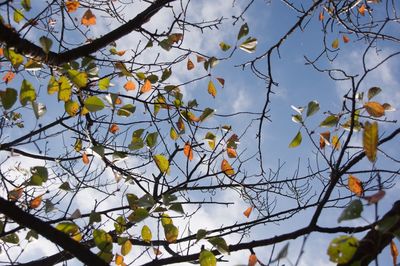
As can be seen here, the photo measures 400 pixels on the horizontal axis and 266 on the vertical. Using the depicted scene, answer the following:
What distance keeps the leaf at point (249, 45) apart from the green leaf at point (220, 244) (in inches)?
45.7

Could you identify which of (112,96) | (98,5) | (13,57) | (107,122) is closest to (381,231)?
(112,96)

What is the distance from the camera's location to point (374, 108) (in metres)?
1.55

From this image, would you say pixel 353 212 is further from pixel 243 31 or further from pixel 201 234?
pixel 243 31

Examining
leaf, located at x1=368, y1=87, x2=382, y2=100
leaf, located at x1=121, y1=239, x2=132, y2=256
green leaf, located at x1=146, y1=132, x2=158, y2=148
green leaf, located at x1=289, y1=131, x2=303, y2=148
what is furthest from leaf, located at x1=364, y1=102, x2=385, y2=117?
leaf, located at x1=121, y1=239, x2=132, y2=256

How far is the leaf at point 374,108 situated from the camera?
1533 millimetres

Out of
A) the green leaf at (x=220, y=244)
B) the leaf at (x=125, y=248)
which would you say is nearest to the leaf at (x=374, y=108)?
the green leaf at (x=220, y=244)

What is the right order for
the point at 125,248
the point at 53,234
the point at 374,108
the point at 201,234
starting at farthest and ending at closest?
the point at 125,248
the point at 201,234
the point at 374,108
the point at 53,234

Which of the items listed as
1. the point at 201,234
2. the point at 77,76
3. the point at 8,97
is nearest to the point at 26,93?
the point at 8,97

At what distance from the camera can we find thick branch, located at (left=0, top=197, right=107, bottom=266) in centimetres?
139

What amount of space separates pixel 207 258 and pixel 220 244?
0.08 metres

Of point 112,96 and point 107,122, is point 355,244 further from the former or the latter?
point 107,122

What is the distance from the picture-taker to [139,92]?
2521 mm

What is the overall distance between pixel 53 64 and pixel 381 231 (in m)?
1.74

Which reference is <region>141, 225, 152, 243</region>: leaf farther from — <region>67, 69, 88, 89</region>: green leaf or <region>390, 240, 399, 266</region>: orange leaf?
<region>390, 240, 399, 266</region>: orange leaf
